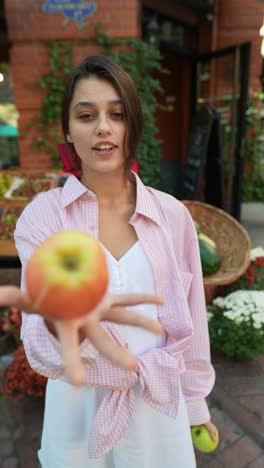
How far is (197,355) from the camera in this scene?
1.41 m

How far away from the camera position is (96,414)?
1161 mm

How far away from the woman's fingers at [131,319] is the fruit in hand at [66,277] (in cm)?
9

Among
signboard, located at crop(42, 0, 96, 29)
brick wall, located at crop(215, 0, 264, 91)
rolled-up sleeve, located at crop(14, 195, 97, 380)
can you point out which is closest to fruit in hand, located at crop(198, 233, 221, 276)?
rolled-up sleeve, located at crop(14, 195, 97, 380)

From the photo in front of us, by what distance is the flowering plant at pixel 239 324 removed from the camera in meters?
2.57

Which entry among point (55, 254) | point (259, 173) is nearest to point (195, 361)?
point (55, 254)

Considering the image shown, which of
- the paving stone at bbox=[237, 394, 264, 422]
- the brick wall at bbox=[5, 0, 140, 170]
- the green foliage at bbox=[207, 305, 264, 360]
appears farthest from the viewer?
the brick wall at bbox=[5, 0, 140, 170]

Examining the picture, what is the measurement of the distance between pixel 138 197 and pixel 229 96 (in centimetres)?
485

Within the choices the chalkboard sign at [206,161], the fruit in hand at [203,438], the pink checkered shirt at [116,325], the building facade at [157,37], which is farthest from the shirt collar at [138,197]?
the building facade at [157,37]

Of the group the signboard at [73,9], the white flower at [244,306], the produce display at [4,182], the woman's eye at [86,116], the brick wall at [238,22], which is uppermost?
the brick wall at [238,22]

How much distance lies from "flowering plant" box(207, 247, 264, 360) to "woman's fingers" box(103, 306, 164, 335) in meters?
2.20

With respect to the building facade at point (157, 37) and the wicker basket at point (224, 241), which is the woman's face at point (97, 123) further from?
the building facade at point (157, 37)

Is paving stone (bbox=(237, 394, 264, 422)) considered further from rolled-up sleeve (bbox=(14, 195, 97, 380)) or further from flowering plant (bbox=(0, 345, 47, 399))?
rolled-up sleeve (bbox=(14, 195, 97, 380))

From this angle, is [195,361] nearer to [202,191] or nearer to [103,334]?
[103,334]

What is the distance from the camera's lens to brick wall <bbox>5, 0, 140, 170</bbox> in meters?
3.90
